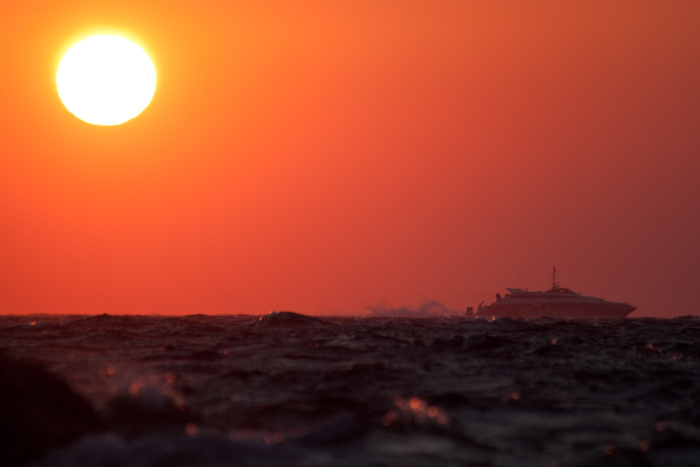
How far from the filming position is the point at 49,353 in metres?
19.3

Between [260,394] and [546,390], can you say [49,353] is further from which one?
[546,390]

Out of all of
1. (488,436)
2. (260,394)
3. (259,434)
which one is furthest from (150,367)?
(488,436)

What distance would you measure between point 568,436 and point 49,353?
567 inches

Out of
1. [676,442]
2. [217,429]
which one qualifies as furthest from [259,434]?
[676,442]

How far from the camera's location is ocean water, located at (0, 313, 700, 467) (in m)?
8.65

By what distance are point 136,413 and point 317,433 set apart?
2.55 metres

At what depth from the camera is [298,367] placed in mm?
17172

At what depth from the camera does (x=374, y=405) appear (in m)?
11.9

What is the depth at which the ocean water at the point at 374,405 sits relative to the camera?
8.65 metres

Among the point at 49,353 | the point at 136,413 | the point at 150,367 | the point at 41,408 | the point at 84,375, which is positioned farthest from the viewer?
the point at 49,353

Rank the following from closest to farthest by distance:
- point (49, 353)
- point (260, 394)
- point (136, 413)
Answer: point (136, 413) < point (260, 394) < point (49, 353)

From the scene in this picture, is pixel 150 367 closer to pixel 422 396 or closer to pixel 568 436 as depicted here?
pixel 422 396

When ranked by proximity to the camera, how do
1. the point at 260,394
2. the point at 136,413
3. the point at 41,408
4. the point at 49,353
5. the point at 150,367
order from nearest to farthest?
the point at 41,408, the point at 136,413, the point at 260,394, the point at 150,367, the point at 49,353

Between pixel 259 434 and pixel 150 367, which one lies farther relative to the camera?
pixel 150 367
